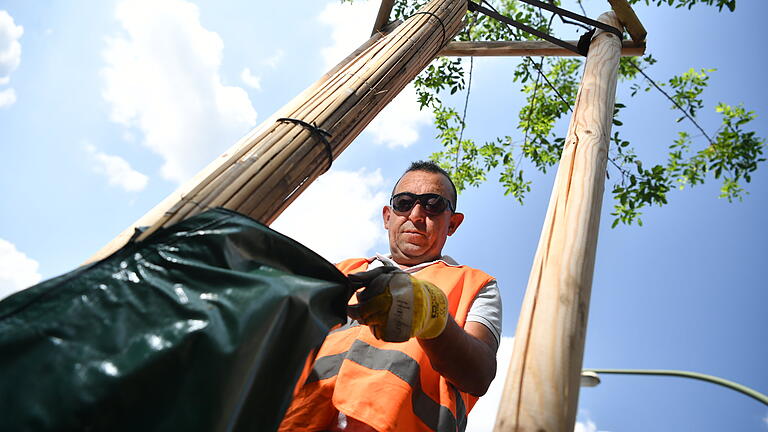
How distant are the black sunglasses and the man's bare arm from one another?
0.86 metres

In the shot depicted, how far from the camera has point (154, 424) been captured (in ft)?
2.25

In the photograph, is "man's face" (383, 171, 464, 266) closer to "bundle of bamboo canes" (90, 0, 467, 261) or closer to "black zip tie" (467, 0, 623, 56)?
"bundle of bamboo canes" (90, 0, 467, 261)

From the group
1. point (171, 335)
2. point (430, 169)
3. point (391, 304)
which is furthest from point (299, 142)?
point (430, 169)

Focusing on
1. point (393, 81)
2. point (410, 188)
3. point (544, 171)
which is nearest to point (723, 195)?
point (544, 171)

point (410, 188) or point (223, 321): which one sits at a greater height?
point (410, 188)

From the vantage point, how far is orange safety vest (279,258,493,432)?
1.45 m

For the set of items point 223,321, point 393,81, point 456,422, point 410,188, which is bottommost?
point 223,321

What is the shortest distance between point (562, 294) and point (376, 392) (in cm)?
68

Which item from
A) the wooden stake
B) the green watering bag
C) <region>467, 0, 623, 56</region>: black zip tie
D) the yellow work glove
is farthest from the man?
the wooden stake

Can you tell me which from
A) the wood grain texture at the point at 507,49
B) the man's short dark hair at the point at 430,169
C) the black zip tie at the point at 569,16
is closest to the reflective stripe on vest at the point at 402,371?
the man's short dark hair at the point at 430,169

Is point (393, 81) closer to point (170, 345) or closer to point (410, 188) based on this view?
point (410, 188)

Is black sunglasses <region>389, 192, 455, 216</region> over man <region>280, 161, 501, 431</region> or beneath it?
over

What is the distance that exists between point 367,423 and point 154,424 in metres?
0.85

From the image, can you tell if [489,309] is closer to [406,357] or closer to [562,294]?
[406,357]
